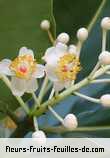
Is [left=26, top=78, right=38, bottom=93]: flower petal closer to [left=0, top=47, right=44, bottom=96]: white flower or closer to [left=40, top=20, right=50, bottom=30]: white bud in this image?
[left=0, top=47, right=44, bottom=96]: white flower

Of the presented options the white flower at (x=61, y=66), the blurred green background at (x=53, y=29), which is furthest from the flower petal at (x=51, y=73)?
the blurred green background at (x=53, y=29)

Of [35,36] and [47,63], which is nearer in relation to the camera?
[47,63]

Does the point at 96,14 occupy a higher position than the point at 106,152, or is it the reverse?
the point at 96,14

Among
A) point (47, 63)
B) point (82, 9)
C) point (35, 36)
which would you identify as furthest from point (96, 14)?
point (47, 63)

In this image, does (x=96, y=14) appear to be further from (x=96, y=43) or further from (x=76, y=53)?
(x=76, y=53)

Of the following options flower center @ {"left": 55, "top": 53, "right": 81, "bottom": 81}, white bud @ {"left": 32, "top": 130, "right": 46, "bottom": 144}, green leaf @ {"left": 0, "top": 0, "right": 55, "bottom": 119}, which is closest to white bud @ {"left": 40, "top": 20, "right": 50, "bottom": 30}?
green leaf @ {"left": 0, "top": 0, "right": 55, "bottom": 119}

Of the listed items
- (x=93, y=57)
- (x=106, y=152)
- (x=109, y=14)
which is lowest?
(x=106, y=152)

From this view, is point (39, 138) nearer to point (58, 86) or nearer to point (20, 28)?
point (58, 86)

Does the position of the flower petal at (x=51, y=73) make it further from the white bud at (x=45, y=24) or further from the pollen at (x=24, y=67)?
the white bud at (x=45, y=24)
